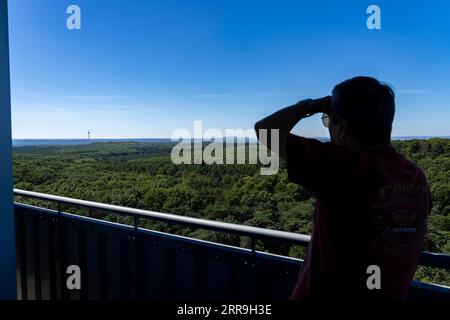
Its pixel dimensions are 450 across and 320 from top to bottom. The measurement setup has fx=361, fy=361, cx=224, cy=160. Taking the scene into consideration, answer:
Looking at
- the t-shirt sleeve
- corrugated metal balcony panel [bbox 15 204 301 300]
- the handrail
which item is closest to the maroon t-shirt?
the t-shirt sleeve

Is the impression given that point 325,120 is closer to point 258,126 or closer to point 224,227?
point 258,126

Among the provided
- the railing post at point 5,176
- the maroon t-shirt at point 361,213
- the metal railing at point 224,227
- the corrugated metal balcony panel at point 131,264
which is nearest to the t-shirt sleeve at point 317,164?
the maroon t-shirt at point 361,213

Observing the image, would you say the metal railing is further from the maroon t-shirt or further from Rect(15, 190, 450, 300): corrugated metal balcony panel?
the maroon t-shirt

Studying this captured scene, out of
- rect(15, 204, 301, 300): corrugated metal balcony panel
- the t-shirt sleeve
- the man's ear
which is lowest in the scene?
rect(15, 204, 301, 300): corrugated metal balcony panel

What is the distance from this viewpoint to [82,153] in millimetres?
5008

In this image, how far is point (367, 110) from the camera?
2.82 ft

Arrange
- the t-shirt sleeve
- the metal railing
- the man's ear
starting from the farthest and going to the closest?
1. the metal railing
2. the man's ear
3. the t-shirt sleeve

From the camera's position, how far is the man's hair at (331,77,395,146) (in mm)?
862

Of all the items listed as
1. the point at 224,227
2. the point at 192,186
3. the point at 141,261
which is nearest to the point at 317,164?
the point at 224,227

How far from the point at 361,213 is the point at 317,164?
150 millimetres

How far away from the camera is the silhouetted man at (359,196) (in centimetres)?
79

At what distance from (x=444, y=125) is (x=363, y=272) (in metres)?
2.42

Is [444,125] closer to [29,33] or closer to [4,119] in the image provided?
[4,119]

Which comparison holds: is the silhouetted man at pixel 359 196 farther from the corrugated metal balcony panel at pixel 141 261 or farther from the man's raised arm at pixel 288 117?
the corrugated metal balcony panel at pixel 141 261
